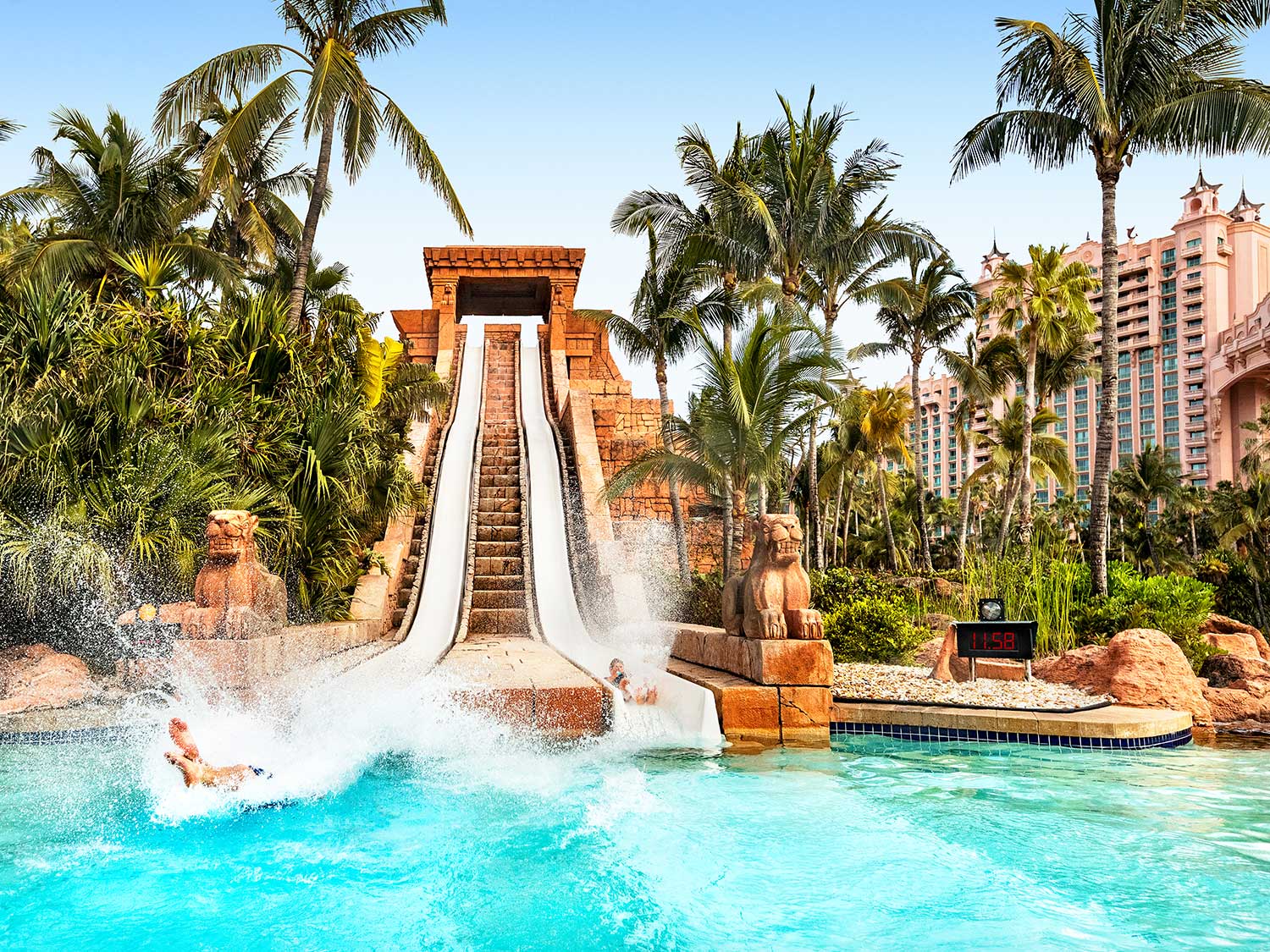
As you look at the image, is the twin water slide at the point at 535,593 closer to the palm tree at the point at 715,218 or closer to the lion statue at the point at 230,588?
the lion statue at the point at 230,588

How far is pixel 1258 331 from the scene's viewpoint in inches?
2116

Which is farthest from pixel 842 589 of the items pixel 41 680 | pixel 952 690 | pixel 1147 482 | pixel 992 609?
pixel 1147 482

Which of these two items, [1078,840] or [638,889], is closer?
[638,889]

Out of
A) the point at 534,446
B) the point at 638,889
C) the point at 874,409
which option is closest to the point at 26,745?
the point at 638,889

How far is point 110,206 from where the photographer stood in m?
15.6

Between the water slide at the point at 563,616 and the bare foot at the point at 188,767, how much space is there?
3.25 meters

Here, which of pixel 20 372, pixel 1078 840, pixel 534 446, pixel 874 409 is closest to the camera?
pixel 1078 840

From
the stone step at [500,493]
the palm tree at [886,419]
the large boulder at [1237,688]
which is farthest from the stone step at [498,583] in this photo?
the palm tree at [886,419]

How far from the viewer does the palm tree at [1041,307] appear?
23250 mm

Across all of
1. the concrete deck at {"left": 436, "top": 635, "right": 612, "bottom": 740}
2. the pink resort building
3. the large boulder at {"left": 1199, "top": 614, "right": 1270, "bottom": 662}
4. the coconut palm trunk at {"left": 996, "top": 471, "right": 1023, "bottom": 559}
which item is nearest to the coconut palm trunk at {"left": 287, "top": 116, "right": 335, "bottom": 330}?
the concrete deck at {"left": 436, "top": 635, "right": 612, "bottom": 740}

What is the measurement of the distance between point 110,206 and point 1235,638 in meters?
19.4

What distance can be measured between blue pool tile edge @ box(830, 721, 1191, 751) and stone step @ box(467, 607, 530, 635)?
6.13 m

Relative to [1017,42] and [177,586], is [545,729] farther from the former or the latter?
[1017,42]

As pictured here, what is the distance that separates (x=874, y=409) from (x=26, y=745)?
21.7 meters
